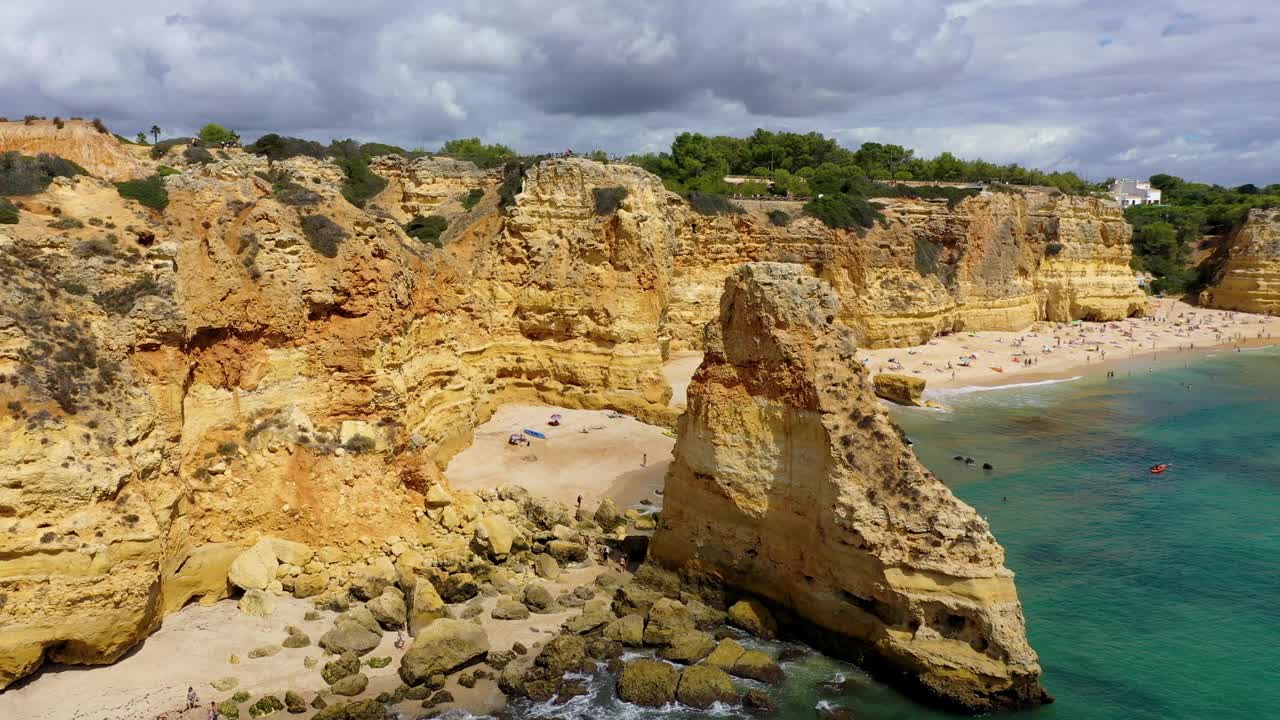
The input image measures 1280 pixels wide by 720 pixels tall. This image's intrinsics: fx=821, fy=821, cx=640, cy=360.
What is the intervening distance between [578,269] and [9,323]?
74.9ft

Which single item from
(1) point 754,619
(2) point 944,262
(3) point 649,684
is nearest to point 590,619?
(3) point 649,684

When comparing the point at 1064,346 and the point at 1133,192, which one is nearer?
the point at 1064,346

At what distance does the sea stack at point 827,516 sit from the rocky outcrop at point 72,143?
20.6 metres

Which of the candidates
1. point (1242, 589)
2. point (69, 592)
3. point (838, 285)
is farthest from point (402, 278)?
point (838, 285)

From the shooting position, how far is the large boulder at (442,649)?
55.7 ft

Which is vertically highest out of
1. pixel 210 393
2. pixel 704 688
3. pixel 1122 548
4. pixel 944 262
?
pixel 944 262

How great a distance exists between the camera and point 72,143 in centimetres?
2791

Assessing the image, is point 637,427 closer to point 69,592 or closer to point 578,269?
point 578,269

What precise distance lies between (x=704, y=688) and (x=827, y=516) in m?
4.53

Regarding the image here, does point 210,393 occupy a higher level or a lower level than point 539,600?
higher

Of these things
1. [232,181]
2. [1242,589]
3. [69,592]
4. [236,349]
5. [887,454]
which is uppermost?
[232,181]

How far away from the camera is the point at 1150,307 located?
75438 millimetres

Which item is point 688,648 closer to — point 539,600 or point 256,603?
point 539,600

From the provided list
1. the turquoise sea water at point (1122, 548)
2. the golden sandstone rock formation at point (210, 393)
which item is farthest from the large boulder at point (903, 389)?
the golden sandstone rock formation at point (210, 393)
